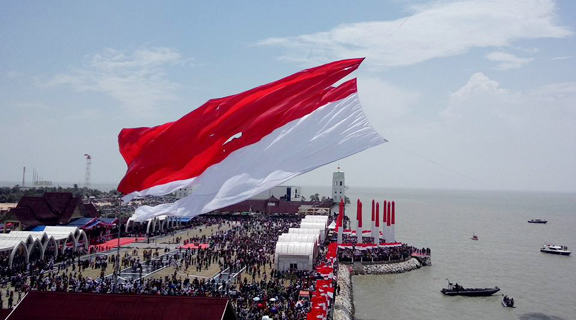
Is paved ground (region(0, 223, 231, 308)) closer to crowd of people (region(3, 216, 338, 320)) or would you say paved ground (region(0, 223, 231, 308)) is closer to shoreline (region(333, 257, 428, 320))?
crowd of people (region(3, 216, 338, 320))

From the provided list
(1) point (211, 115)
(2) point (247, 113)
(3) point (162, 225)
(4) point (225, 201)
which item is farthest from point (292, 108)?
(3) point (162, 225)

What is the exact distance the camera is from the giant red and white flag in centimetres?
971

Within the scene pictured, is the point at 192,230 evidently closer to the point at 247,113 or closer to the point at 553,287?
the point at 553,287

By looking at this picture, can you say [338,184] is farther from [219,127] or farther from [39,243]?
[219,127]

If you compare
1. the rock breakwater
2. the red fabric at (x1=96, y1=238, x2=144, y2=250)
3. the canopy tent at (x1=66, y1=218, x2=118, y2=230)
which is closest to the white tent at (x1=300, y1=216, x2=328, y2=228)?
the rock breakwater

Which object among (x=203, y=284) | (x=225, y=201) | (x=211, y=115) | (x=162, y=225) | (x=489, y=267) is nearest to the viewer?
(x=225, y=201)

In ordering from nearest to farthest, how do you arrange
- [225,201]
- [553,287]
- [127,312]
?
[225,201] → [127,312] → [553,287]

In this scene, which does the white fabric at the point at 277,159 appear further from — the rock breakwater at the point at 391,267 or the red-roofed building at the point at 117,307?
the rock breakwater at the point at 391,267

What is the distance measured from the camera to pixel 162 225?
46.6m

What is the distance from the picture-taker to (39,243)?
1090 inches

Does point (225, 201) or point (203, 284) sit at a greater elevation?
point (225, 201)

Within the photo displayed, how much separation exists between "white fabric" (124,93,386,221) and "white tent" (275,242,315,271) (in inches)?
651

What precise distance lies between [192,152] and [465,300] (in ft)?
69.4

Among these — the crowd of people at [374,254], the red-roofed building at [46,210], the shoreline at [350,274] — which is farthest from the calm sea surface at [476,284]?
the red-roofed building at [46,210]
